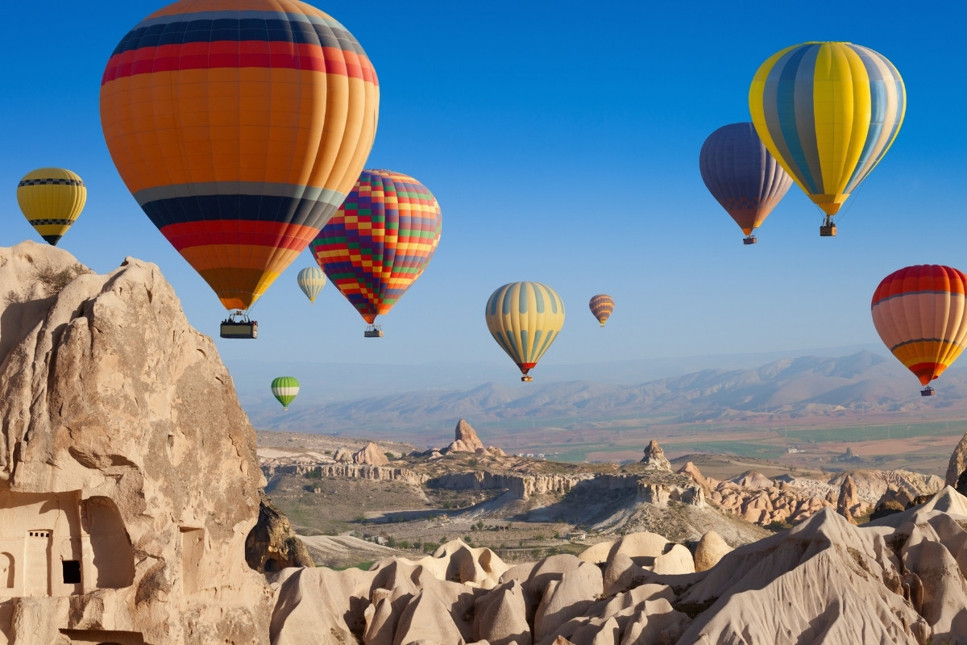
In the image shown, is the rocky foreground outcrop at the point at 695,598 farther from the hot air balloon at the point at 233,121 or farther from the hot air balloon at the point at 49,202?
the hot air balloon at the point at 49,202

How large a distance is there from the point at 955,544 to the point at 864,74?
2258cm

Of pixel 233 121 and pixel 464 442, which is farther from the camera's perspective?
pixel 464 442

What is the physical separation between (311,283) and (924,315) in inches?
2058

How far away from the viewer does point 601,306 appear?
12975 centimetres

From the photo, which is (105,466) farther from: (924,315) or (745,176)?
(745,176)

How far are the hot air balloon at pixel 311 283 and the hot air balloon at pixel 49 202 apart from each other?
36.3 metres

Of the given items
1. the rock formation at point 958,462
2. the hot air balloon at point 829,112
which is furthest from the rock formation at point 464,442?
the hot air balloon at point 829,112

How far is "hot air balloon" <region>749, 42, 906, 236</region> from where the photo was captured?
170 feet

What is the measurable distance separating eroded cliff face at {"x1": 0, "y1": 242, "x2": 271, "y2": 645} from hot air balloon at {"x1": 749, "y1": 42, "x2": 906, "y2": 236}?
109ft

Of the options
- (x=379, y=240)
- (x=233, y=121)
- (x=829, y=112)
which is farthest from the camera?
(x=379, y=240)

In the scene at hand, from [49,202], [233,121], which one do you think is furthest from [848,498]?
[233,121]

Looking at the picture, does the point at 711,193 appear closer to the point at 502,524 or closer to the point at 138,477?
the point at 502,524

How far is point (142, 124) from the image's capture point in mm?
36531

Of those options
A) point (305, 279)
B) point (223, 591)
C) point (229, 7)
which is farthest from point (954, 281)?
point (305, 279)
